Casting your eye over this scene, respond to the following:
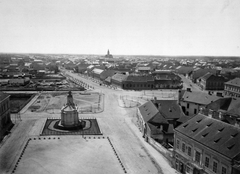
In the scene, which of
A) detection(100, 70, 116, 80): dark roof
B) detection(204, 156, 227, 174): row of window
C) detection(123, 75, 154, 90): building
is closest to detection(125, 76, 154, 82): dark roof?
detection(123, 75, 154, 90): building

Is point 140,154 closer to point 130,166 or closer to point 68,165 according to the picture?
point 130,166

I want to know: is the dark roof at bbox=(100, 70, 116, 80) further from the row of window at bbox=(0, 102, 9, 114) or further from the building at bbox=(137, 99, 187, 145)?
the row of window at bbox=(0, 102, 9, 114)

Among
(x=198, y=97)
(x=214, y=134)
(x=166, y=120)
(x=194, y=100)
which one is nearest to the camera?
(x=214, y=134)

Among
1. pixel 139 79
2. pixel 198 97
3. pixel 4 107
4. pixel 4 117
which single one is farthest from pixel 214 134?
pixel 139 79

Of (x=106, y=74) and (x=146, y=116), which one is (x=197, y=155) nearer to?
(x=146, y=116)

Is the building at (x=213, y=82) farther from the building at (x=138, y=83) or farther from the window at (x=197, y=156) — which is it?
the window at (x=197, y=156)
